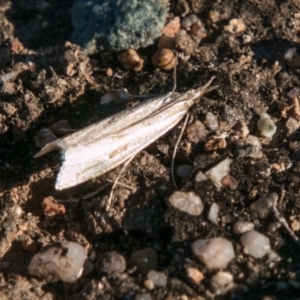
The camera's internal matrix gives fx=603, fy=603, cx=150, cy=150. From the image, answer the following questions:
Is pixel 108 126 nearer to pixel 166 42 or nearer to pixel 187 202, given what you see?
pixel 187 202

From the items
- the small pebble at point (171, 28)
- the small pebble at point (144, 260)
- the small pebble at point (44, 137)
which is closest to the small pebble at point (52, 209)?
the small pebble at point (44, 137)

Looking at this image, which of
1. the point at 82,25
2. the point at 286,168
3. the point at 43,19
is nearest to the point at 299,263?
Result: the point at 286,168

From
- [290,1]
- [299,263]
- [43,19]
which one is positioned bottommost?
[299,263]

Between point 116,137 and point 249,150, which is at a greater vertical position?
point 116,137

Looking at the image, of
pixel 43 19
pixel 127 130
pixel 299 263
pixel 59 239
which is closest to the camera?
pixel 299 263

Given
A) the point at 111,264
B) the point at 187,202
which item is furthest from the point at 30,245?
the point at 187,202

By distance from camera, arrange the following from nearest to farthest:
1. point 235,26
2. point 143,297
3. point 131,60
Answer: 1. point 143,297
2. point 131,60
3. point 235,26

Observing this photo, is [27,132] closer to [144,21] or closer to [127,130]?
[127,130]
